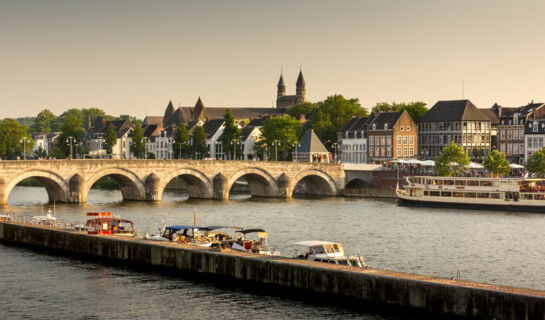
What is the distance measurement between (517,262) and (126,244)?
2576 cm

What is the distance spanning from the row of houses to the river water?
46.8 metres

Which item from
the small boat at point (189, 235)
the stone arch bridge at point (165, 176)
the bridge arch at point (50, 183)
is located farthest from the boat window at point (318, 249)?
the bridge arch at point (50, 183)

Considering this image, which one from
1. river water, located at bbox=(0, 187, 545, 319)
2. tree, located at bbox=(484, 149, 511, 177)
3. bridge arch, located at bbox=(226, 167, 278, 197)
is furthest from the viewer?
tree, located at bbox=(484, 149, 511, 177)

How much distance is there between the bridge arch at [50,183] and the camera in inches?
3664

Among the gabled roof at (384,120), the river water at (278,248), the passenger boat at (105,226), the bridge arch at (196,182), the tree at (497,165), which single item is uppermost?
the gabled roof at (384,120)

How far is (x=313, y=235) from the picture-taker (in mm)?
71000

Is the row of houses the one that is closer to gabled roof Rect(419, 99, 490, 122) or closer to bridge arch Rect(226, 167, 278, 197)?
gabled roof Rect(419, 99, 490, 122)

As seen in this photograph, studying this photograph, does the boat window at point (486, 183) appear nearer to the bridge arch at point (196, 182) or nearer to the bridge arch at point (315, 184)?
the bridge arch at point (315, 184)

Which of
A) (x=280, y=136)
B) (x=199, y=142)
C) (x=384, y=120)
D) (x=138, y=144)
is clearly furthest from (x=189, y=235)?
(x=138, y=144)

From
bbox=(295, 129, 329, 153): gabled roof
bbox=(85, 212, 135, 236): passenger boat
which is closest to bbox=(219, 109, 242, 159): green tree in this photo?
bbox=(295, 129, 329, 153): gabled roof

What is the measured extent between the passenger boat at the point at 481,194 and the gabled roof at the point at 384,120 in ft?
146

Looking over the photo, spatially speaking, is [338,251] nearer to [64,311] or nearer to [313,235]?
[64,311]

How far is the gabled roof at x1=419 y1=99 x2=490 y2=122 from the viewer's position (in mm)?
150875

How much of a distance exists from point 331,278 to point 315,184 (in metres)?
90.5
